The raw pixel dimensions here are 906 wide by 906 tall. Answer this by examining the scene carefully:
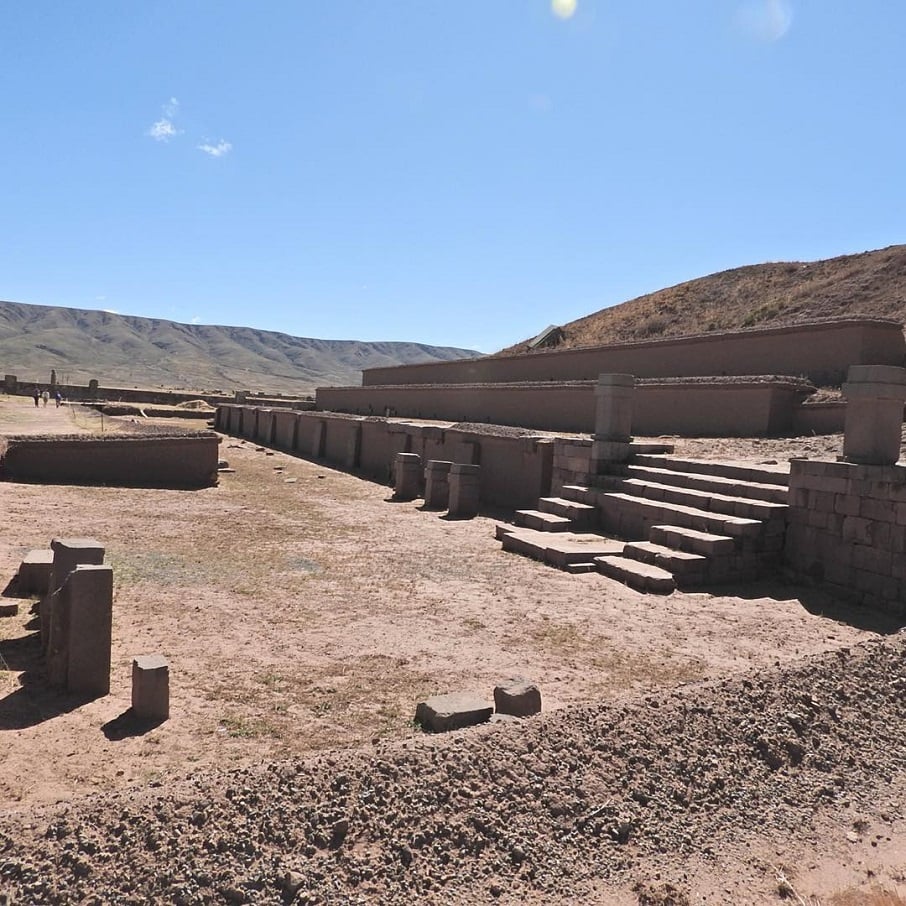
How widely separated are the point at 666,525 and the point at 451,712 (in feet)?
21.2

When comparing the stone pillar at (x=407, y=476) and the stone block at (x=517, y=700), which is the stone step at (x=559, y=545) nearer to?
the stone block at (x=517, y=700)

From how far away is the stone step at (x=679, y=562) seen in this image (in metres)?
9.00

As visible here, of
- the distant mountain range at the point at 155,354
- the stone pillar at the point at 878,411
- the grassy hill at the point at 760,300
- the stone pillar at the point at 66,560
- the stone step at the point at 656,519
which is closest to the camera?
the stone pillar at the point at 66,560

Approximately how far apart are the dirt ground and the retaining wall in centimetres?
466

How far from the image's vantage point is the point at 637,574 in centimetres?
891

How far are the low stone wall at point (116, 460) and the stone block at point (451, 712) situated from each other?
40.2 feet

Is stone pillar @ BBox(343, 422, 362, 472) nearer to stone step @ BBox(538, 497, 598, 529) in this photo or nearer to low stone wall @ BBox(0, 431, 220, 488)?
low stone wall @ BBox(0, 431, 220, 488)

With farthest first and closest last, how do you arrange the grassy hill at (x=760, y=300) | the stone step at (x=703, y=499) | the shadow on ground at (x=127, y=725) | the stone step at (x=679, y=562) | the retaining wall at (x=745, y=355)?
1. the grassy hill at (x=760, y=300)
2. the retaining wall at (x=745, y=355)
3. the stone step at (x=703, y=499)
4. the stone step at (x=679, y=562)
5. the shadow on ground at (x=127, y=725)

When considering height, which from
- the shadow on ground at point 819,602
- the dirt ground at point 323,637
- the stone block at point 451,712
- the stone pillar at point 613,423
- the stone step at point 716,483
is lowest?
the dirt ground at point 323,637

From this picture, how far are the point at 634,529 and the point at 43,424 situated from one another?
60.9 feet

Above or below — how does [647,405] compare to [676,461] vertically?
above

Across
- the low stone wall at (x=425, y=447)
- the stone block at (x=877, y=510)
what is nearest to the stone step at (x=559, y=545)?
the stone block at (x=877, y=510)

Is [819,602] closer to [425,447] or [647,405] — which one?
[647,405]

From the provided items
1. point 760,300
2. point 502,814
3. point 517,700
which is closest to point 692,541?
point 517,700
